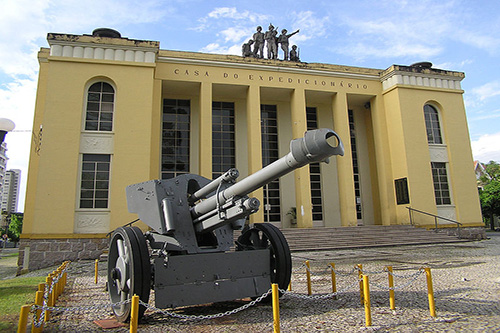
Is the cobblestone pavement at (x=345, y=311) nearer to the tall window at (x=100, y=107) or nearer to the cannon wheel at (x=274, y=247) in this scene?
the cannon wheel at (x=274, y=247)

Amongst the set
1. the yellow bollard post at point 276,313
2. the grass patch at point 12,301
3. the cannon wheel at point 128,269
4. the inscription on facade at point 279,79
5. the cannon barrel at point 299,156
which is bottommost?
the grass patch at point 12,301

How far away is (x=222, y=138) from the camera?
20.3 metres

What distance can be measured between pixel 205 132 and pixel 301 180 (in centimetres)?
542

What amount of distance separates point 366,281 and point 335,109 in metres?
16.3

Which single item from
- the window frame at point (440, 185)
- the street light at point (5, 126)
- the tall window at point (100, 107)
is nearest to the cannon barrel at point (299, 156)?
the street light at point (5, 126)

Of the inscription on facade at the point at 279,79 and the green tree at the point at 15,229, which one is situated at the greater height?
the inscription on facade at the point at 279,79

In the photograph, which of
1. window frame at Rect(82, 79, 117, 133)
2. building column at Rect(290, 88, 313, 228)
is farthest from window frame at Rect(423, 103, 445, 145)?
window frame at Rect(82, 79, 117, 133)

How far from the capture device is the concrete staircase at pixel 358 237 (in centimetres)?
1508

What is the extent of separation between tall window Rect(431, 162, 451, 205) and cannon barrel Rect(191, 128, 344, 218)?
17971 mm

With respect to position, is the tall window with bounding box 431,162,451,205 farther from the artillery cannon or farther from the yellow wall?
the artillery cannon

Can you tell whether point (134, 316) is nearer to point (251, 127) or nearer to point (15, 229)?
point (251, 127)

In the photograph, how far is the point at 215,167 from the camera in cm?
1994

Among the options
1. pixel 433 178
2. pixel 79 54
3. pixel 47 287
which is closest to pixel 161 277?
pixel 47 287

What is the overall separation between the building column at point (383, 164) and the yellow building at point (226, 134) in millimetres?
63
